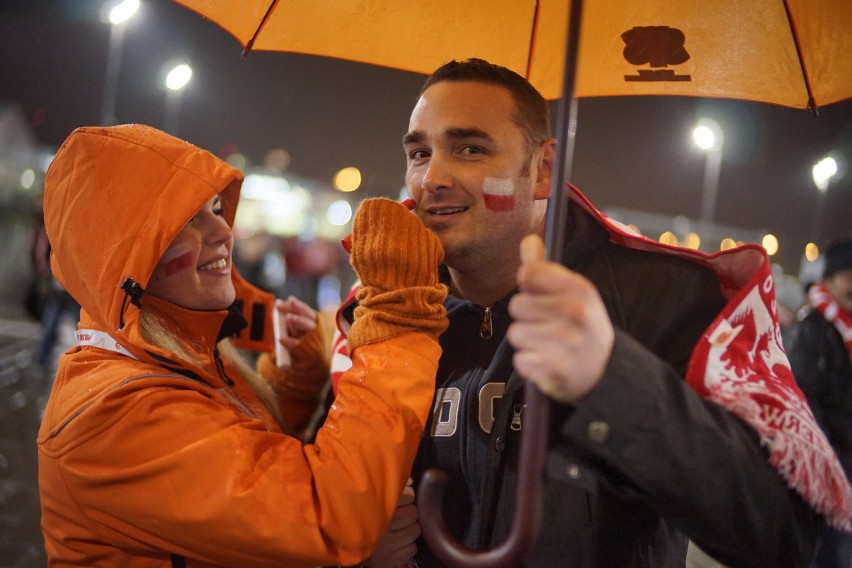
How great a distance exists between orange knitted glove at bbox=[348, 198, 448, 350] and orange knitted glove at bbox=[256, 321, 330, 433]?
123 cm

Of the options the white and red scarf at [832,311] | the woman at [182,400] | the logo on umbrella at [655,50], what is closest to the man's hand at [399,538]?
the woman at [182,400]

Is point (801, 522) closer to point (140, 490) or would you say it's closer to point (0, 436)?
point (140, 490)

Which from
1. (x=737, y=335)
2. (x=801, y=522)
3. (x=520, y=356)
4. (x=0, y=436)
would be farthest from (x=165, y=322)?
(x=0, y=436)

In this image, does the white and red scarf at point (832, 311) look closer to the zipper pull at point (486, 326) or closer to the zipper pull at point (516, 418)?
the zipper pull at point (486, 326)

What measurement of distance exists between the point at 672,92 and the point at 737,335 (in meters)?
1.49

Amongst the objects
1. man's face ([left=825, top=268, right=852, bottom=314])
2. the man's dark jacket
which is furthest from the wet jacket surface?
man's face ([left=825, top=268, right=852, bottom=314])

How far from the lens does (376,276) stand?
2.11 meters

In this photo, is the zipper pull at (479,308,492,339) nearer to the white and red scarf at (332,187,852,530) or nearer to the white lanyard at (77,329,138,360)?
the white and red scarf at (332,187,852,530)

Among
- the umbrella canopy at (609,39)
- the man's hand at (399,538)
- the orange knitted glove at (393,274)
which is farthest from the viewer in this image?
the umbrella canopy at (609,39)

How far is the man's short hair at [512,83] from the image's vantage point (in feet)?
8.80

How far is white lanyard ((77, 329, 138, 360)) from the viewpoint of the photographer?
2.25 metres

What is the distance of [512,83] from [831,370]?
3.21m

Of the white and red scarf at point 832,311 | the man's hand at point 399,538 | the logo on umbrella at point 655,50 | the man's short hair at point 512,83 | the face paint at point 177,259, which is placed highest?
the logo on umbrella at point 655,50

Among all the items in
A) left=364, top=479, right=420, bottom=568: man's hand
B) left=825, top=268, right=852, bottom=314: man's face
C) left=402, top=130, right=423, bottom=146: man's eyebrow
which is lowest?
left=364, top=479, right=420, bottom=568: man's hand
